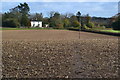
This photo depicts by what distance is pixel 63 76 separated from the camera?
5.82 meters

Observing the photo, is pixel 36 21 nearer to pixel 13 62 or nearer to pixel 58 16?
pixel 58 16

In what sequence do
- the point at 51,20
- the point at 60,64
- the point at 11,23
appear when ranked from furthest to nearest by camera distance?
the point at 51,20 → the point at 11,23 → the point at 60,64

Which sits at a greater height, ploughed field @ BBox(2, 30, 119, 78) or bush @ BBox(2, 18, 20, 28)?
bush @ BBox(2, 18, 20, 28)

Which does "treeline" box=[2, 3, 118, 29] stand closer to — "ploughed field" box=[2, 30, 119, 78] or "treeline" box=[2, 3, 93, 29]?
"treeline" box=[2, 3, 93, 29]

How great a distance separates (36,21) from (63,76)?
88349mm

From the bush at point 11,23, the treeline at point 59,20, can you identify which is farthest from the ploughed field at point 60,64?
the bush at point 11,23

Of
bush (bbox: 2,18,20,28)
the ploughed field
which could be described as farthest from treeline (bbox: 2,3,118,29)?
the ploughed field

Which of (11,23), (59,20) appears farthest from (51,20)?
(11,23)

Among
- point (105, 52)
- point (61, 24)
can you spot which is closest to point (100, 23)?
point (61, 24)

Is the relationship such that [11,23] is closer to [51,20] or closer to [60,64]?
[51,20]

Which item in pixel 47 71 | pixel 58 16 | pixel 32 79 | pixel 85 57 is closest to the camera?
pixel 32 79

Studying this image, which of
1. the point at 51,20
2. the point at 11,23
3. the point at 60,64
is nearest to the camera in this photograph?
the point at 60,64

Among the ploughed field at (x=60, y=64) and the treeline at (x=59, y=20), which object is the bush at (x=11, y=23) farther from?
the ploughed field at (x=60, y=64)

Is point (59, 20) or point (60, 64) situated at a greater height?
point (59, 20)
